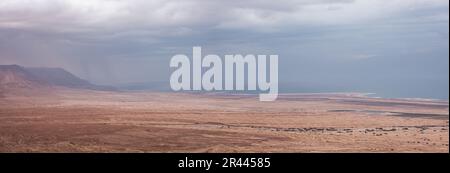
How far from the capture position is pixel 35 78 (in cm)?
15162

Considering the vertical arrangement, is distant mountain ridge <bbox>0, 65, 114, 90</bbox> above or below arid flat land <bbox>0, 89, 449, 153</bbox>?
above

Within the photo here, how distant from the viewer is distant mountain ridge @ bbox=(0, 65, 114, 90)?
134m

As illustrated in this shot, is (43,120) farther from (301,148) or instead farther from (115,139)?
(301,148)

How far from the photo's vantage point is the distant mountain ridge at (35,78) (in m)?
134

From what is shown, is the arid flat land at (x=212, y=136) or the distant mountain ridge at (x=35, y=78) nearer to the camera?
the arid flat land at (x=212, y=136)

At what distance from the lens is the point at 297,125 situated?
50.6 m

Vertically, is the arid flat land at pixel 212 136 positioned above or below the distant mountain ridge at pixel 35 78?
below

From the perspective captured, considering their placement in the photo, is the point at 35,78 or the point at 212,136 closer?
the point at 212,136

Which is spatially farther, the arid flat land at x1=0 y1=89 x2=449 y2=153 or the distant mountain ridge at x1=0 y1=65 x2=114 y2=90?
the distant mountain ridge at x1=0 y1=65 x2=114 y2=90

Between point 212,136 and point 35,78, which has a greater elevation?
point 35,78
